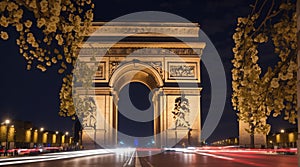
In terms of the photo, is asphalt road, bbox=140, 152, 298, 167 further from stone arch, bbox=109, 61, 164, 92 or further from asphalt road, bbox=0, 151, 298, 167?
stone arch, bbox=109, 61, 164, 92

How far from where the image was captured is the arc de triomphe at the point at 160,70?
161ft

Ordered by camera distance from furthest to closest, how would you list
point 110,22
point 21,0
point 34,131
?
point 34,131 → point 110,22 → point 21,0

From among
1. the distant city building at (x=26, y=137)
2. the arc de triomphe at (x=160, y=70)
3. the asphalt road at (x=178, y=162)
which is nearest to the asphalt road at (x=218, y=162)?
the asphalt road at (x=178, y=162)

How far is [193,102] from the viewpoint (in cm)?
4988

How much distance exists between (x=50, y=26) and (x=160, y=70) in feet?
147

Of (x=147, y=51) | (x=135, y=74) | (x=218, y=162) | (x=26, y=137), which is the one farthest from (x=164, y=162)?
(x=26, y=137)

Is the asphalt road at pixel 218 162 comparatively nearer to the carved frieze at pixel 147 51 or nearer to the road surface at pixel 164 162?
the road surface at pixel 164 162

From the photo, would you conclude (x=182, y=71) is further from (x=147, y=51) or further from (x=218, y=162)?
(x=218, y=162)

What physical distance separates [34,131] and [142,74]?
25865 millimetres

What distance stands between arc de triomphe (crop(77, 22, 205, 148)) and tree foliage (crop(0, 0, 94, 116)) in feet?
139

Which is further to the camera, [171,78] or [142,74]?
[142,74]

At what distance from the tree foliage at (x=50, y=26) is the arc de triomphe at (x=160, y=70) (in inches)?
1671

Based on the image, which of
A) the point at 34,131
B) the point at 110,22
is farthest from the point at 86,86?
the point at 34,131

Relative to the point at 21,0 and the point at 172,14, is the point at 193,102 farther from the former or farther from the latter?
the point at 21,0
